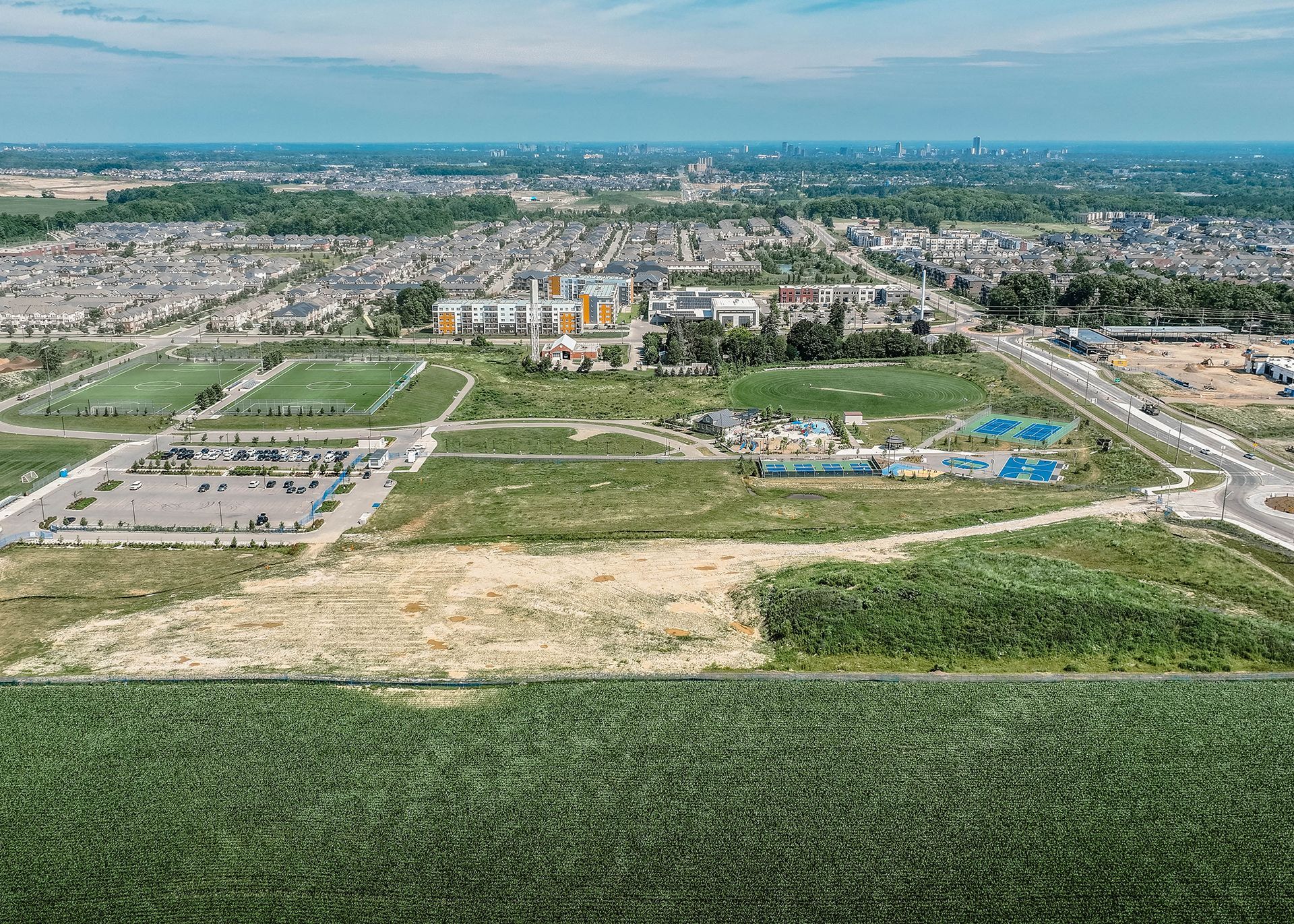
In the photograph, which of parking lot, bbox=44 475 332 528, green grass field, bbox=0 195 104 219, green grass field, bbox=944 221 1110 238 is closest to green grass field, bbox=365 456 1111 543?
parking lot, bbox=44 475 332 528

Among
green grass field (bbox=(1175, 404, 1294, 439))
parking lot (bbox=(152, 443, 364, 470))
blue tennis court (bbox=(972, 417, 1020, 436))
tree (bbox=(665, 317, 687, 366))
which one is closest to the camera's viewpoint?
parking lot (bbox=(152, 443, 364, 470))

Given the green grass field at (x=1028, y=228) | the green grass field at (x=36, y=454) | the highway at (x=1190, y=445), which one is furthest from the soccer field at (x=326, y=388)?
the green grass field at (x=1028, y=228)

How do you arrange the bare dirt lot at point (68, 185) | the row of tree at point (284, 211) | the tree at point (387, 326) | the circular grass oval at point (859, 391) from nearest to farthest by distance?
the circular grass oval at point (859, 391) → the tree at point (387, 326) → the row of tree at point (284, 211) → the bare dirt lot at point (68, 185)

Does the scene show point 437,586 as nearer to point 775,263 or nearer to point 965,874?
point 965,874

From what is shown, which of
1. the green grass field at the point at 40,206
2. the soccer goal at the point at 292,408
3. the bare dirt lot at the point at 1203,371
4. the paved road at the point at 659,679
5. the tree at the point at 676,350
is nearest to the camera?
the paved road at the point at 659,679

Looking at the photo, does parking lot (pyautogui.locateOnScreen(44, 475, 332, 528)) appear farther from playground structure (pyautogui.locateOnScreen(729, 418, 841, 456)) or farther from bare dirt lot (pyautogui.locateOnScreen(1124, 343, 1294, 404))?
bare dirt lot (pyautogui.locateOnScreen(1124, 343, 1294, 404))

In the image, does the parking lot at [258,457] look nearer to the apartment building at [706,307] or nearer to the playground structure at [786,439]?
the playground structure at [786,439]
